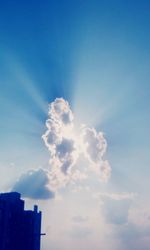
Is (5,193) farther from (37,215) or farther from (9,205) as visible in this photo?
(37,215)

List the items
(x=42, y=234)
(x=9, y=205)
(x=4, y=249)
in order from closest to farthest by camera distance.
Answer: (x=4, y=249) → (x=9, y=205) → (x=42, y=234)

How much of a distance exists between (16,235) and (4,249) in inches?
193

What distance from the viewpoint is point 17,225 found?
2574 inches

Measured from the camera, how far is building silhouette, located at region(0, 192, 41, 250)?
61938 millimetres

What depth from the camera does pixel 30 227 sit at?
6712 cm

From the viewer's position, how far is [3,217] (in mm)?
62281

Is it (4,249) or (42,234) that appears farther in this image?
(42,234)

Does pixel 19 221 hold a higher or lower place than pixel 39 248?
higher

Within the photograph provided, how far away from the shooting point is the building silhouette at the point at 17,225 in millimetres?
61938

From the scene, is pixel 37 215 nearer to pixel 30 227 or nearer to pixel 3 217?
pixel 30 227

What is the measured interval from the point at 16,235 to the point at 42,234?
6985 mm

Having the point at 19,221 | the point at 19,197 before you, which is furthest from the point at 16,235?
the point at 19,197

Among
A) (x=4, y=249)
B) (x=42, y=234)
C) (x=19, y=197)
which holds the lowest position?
(x=4, y=249)

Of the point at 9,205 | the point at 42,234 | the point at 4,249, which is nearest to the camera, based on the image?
the point at 4,249
